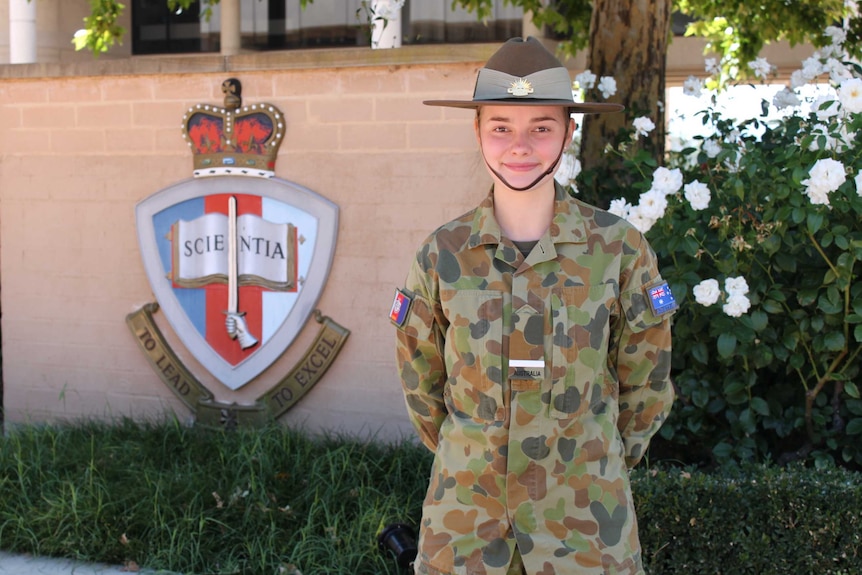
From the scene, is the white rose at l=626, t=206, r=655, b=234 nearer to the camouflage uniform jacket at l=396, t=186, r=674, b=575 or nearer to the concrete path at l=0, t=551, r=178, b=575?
the camouflage uniform jacket at l=396, t=186, r=674, b=575

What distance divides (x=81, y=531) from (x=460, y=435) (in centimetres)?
223

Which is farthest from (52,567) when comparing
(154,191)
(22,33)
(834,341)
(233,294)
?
(22,33)

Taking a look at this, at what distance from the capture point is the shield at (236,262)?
16.4 ft

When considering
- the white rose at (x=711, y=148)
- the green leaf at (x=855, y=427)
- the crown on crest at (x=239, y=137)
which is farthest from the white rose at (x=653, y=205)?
the crown on crest at (x=239, y=137)

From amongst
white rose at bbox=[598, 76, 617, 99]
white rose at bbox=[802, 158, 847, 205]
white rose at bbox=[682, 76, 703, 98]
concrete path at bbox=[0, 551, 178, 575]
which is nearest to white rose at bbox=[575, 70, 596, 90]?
white rose at bbox=[598, 76, 617, 99]

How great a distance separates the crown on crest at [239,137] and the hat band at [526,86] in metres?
2.65

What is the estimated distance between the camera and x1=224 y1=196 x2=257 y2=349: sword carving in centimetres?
505

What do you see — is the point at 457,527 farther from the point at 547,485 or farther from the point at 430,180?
the point at 430,180

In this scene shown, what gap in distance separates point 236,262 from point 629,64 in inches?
81.0

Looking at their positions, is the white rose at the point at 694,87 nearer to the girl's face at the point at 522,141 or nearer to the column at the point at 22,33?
the girl's face at the point at 522,141

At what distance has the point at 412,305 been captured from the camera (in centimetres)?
255

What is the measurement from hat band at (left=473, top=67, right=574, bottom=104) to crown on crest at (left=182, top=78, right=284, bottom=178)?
265cm

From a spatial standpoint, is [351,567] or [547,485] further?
[351,567]

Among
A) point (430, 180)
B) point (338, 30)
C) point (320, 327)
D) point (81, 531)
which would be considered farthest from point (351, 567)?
point (338, 30)
